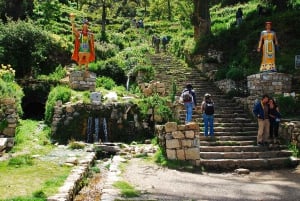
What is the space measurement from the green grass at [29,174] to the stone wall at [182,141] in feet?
10.5

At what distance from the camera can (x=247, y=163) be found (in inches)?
498

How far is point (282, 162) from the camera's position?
1277 cm

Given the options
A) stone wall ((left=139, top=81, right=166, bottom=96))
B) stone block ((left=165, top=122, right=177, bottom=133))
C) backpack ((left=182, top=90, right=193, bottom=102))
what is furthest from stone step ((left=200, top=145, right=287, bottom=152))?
stone wall ((left=139, top=81, right=166, bottom=96))

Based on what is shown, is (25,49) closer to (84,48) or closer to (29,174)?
(84,48)

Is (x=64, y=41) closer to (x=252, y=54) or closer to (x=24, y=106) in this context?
(x=24, y=106)

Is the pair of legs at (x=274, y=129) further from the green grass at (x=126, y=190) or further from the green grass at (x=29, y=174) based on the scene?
the green grass at (x=29, y=174)

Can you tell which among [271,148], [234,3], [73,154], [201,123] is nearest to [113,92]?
[201,123]

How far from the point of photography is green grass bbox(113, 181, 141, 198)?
859 centimetres

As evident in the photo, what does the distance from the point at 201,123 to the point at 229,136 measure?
5.50 ft

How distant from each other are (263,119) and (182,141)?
115 inches

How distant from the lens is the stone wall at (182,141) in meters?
12.4

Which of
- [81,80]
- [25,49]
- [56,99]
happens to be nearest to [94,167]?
[56,99]

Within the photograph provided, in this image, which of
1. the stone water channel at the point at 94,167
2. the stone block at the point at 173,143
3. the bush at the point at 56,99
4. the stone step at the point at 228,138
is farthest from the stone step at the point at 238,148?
the bush at the point at 56,99

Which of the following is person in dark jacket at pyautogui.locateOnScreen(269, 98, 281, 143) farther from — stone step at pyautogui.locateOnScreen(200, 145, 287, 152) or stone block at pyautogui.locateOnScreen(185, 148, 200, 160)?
stone block at pyautogui.locateOnScreen(185, 148, 200, 160)
